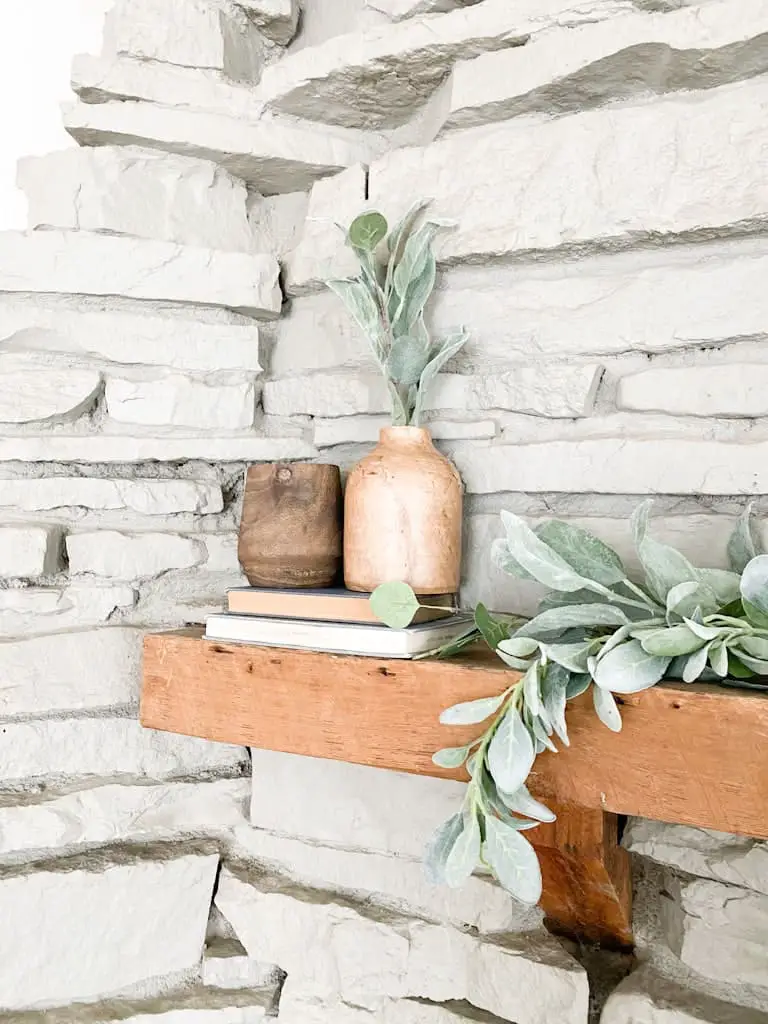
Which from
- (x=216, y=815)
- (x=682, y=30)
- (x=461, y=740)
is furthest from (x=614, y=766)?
(x=682, y=30)

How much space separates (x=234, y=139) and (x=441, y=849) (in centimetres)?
88

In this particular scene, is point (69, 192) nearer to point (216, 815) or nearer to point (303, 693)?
point (303, 693)

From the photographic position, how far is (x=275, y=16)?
1.12 metres

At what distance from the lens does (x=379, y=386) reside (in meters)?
1.05

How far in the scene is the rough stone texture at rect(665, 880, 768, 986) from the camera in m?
0.84

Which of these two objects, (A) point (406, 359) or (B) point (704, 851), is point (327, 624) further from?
(B) point (704, 851)

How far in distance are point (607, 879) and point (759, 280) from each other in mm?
616

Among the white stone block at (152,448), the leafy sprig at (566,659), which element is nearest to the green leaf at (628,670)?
the leafy sprig at (566,659)

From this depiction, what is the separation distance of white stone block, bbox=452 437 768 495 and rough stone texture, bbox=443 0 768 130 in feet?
1.26

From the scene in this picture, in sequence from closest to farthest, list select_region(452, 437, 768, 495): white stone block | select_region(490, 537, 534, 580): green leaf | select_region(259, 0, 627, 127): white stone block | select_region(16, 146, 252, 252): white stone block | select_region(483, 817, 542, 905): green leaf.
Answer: select_region(483, 817, 542, 905): green leaf → select_region(490, 537, 534, 580): green leaf → select_region(452, 437, 768, 495): white stone block → select_region(259, 0, 627, 127): white stone block → select_region(16, 146, 252, 252): white stone block

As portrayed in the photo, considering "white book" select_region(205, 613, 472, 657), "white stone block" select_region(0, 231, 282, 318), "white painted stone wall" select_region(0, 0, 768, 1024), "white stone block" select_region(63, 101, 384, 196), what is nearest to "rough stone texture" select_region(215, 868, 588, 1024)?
"white painted stone wall" select_region(0, 0, 768, 1024)

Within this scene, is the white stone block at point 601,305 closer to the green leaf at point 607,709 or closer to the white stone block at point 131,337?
the white stone block at point 131,337

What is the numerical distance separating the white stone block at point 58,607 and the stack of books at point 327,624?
0.24m

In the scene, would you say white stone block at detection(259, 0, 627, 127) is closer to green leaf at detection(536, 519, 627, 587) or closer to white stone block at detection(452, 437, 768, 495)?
white stone block at detection(452, 437, 768, 495)
